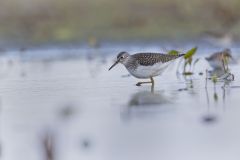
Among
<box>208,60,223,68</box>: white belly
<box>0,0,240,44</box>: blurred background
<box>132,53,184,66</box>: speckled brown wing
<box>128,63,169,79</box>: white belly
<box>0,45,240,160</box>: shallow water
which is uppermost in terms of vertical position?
<box>0,0,240,44</box>: blurred background

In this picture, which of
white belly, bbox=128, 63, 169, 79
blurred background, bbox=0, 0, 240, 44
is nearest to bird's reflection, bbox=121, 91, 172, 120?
white belly, bbox=128, 63, 169, 79

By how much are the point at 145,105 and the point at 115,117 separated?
0.83 m

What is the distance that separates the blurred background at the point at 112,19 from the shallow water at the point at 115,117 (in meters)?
5.93

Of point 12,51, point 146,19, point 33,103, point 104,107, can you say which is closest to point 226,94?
point 104,107

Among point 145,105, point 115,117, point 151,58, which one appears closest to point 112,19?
point 151,58

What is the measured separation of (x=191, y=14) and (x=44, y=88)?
9664 mm

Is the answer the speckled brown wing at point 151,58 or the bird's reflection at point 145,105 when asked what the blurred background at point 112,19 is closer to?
the speckled brown wing at point 151,58

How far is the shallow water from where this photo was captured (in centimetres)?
695

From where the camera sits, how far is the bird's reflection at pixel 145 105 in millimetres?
8742

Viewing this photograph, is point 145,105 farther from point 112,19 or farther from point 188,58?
point 112,19

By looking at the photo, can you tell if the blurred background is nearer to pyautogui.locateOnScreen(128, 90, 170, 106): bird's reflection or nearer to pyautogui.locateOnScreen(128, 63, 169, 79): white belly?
pyautogui.locateOnScreen(128, 63, 169, 79): white belly

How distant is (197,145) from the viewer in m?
6.98

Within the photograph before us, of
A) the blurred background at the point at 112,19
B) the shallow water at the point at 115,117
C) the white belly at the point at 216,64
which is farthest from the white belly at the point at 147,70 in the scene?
the blurred background at the point at 112,19

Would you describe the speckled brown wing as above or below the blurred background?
below
